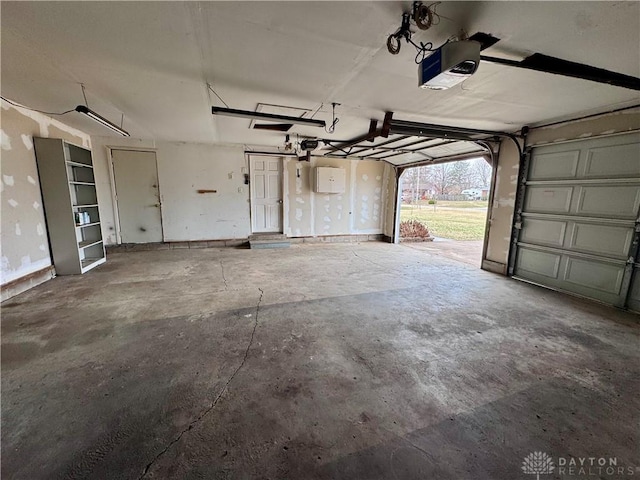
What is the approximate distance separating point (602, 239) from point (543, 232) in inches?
26.6

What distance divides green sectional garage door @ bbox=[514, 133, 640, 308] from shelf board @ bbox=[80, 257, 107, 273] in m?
7.03

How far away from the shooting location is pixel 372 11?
1650 mm

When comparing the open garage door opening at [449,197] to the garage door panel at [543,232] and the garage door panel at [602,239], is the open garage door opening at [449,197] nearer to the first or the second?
the garage door panel at [543,232]

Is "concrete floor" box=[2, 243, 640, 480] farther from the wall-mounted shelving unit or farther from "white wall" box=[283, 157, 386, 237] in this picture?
"white wall" box=[283, 157, 386, 237]

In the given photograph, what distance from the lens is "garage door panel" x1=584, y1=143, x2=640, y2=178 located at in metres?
3.09

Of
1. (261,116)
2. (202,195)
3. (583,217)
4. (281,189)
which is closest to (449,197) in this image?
(281,189)

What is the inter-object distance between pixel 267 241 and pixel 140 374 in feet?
15.6

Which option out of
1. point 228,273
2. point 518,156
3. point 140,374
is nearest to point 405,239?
point 518,156

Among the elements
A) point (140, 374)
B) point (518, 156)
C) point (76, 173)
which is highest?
point (518, 156)

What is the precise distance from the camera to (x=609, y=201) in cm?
331

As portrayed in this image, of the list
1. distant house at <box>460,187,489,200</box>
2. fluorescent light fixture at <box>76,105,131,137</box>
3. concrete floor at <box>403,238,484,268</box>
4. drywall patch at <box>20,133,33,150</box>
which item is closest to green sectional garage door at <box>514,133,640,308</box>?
concrete floor at <box>403,238,484,268</box>

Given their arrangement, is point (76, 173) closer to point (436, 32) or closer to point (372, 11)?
point (372, 11)

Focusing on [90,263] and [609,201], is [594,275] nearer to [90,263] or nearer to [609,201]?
[609,201]

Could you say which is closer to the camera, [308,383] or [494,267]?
[308,383]
